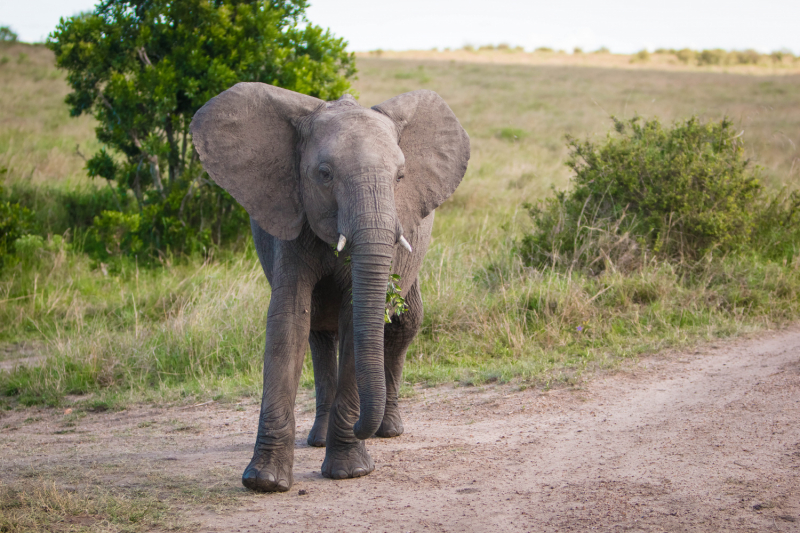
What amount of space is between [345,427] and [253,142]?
1.62m

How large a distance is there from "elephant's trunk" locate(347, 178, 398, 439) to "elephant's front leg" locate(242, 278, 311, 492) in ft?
1.57

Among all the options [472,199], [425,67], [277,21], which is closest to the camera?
[277,21]

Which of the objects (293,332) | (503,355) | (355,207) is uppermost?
(355,207)

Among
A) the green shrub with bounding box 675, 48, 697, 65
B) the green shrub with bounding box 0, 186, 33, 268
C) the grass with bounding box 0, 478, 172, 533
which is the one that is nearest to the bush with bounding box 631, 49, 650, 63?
the green shrub with bounding box 675, 48, 697, 65

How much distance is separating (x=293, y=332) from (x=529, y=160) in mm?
12603

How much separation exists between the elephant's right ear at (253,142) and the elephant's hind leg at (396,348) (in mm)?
1346

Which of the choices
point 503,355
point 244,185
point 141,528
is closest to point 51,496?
point 141,528

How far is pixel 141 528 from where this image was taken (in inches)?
136

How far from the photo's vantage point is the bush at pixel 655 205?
8.35 meters

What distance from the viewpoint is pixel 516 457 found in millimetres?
4461

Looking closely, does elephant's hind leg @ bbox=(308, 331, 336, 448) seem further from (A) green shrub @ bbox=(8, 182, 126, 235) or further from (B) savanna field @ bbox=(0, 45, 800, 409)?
(A) green shrub @ bbox=(8, 182, 126, 235)

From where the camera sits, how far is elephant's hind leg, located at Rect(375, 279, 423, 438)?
194 inches

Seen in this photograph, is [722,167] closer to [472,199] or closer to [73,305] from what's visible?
[472,199]

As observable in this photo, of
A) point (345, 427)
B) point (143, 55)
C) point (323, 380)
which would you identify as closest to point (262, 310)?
point (323, 380)
